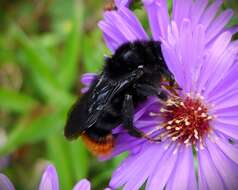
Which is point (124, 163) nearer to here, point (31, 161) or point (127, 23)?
point (127, 23)

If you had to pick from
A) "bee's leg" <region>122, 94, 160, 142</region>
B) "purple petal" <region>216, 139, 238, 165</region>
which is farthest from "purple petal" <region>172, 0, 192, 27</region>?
"purple petal" <region>216, 139, 238, 165</region>

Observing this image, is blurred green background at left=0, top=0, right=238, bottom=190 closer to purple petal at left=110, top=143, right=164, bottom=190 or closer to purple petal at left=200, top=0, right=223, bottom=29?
purple petal at left=200, top=0, right=223, bottom=29

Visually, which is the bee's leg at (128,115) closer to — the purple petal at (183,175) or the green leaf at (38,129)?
the purple petal at (183,175)

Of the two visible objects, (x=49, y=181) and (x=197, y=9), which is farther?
(x=197, y=9)

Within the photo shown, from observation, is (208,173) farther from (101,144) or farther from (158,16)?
(158,16)

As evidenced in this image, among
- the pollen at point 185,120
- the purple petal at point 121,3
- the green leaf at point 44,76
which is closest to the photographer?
the purple petal at point 121,3

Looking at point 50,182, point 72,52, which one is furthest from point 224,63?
point 72,52

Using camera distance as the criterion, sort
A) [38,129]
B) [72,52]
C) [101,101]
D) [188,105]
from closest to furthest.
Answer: [101,101]
[188,105]
[38,129]
[72,52]

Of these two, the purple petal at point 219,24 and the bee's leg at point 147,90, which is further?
the purple petal at point 219,24

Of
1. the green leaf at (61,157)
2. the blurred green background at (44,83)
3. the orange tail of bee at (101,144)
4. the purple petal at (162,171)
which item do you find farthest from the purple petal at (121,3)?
the green leaf at (61,157)
